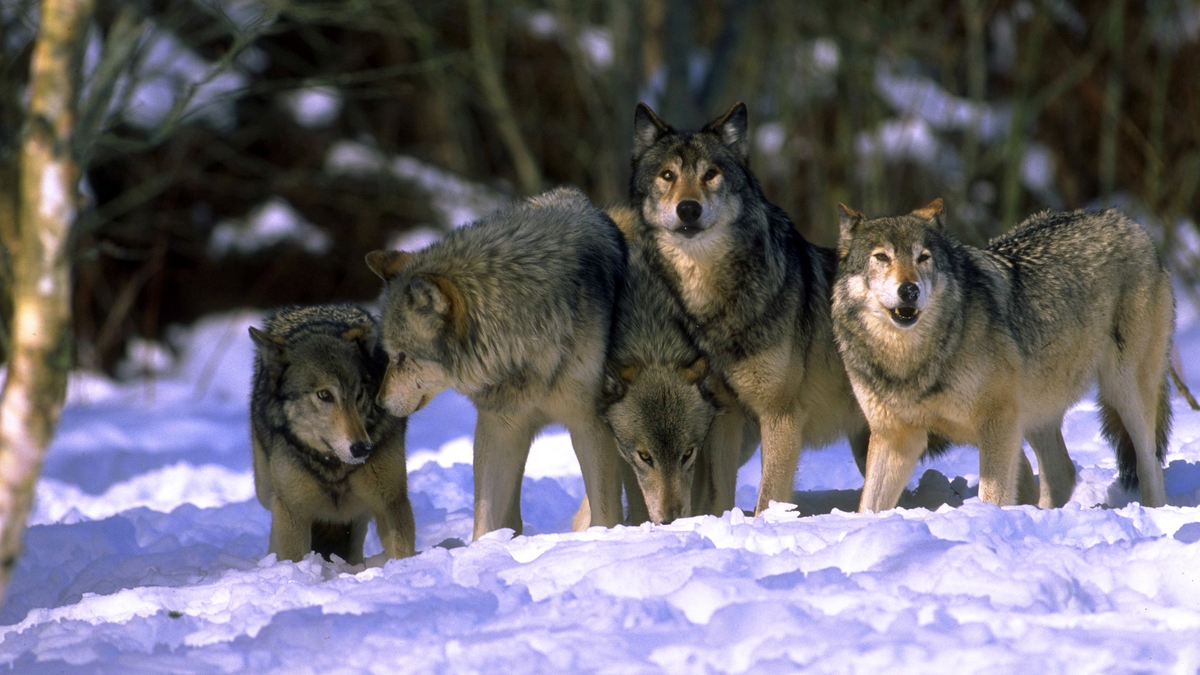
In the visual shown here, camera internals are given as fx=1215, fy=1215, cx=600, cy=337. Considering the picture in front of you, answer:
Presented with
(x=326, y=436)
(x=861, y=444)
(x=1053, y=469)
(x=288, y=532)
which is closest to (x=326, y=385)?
(x=326, y=436)

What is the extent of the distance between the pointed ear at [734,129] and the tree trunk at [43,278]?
3015 millimetres

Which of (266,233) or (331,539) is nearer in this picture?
(331,539)

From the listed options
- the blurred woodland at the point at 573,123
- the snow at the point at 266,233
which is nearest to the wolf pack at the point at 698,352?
the blurred woodland at the point at 573,123

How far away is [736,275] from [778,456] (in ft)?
2.72

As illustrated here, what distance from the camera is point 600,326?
5500 mm

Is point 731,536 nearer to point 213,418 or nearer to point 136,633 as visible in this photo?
point 136,633

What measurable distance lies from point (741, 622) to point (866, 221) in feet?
7.62

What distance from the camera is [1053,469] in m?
6.01

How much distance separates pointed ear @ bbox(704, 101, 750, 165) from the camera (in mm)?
5500

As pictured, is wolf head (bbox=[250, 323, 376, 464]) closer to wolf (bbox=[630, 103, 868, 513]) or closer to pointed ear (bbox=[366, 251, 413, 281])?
pointed ear (bbox=[366, 251, 413, 281])

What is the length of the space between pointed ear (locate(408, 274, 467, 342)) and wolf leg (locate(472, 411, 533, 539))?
1.77 ft

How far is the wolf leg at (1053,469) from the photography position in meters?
5.95

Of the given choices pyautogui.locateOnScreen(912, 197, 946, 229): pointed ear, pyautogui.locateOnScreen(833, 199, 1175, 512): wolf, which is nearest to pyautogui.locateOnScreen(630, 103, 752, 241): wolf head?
pyautogui.locateOnScreen(833, 199, 1175, 512): wolf

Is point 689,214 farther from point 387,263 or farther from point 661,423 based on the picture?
point 387,263
